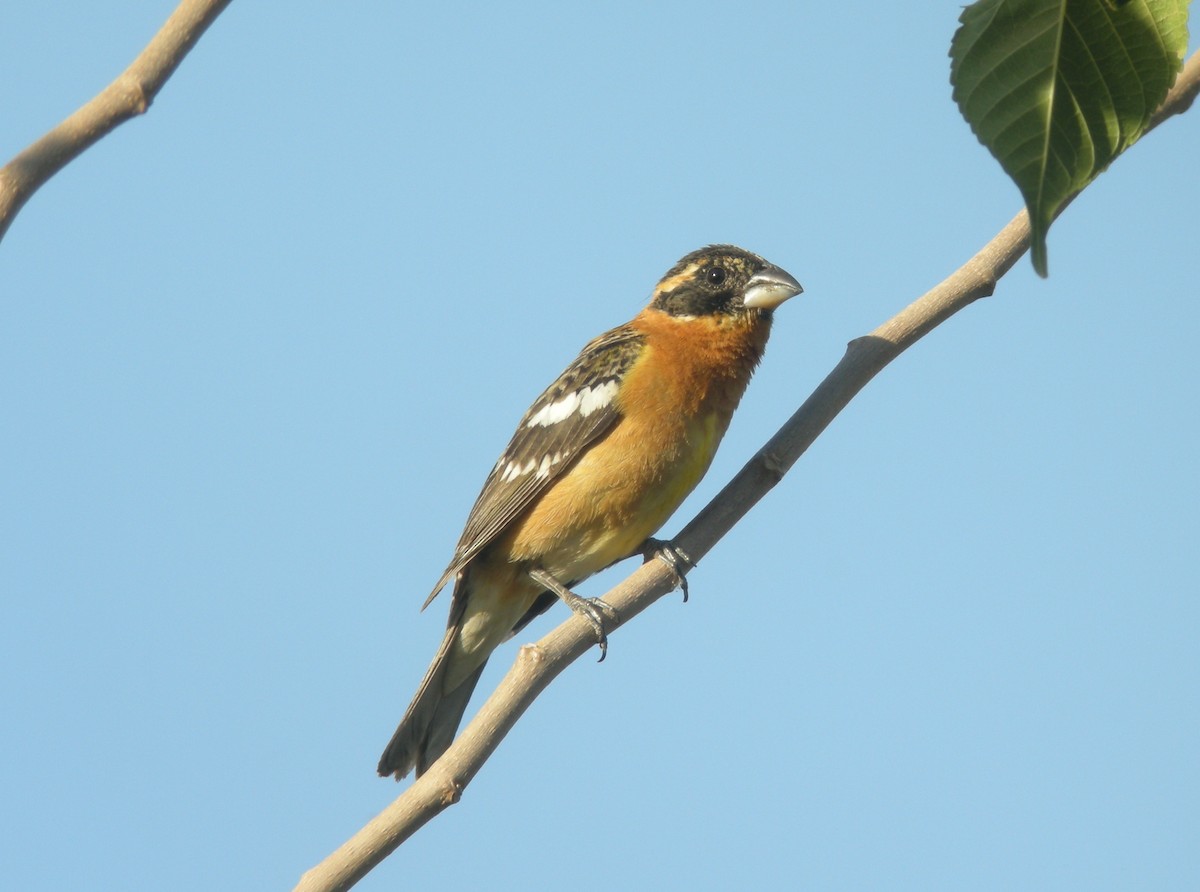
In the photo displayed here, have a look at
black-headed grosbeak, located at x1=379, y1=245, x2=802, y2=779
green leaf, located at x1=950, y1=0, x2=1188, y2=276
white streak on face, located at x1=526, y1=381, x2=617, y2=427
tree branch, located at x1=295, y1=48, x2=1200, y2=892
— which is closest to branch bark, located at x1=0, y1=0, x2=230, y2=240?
green leaf, located at x1=950, y1=0, x2=1188, y2=276

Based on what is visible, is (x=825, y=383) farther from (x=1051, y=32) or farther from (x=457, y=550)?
(x=457, y=550)

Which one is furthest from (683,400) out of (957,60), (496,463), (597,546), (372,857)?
(957,60)

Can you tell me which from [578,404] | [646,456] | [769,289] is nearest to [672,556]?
[646,456]

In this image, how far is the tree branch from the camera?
300cm

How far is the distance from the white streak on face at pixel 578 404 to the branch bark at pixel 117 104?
4.53 m

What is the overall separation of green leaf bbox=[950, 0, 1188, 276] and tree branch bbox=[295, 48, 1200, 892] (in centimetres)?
71

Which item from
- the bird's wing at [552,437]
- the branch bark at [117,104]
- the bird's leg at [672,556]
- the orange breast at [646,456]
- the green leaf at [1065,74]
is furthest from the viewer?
the bird's wing at [552,437]

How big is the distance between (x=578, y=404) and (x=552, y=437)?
229 millimetres

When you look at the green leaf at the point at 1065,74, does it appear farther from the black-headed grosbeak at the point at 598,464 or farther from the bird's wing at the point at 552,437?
the bird's wing at the point at 552,437

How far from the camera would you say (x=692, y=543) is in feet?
14.6

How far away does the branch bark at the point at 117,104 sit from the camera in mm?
2145

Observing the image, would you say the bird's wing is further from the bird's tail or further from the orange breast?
the bird's tail

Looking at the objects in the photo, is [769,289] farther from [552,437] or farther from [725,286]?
[552,437]

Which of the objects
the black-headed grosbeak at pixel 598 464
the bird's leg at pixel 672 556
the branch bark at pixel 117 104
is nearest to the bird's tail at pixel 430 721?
the black-headed grosbeak at pixel 598 464
